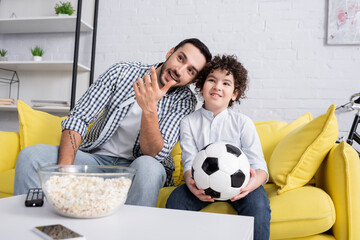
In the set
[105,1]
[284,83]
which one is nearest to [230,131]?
[284,83]

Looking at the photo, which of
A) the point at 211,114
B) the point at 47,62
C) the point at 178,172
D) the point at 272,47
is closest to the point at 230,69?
the point at 211,114

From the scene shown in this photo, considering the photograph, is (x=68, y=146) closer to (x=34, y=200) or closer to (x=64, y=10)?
(x=34, y=200)

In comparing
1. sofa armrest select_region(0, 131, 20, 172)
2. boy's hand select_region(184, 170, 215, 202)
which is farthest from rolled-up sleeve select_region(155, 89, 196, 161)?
sofa armrest select_region(0, 131, 20, 172)

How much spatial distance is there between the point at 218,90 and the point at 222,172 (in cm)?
53

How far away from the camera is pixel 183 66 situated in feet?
5.26

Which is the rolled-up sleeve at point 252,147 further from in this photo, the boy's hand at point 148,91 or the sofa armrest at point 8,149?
the sofa armrest at point 8,149

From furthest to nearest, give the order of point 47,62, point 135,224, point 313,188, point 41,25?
point 41,25
point 47,62
point 313,188
point 135,224

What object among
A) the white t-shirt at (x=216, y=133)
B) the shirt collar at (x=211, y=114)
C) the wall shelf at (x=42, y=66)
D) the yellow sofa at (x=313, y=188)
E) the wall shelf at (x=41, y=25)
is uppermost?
the wall shelf at (x=41, y=25)

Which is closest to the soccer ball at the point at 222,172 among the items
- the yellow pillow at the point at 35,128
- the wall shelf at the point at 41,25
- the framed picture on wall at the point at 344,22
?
the yellow pillow at the point at 35,128

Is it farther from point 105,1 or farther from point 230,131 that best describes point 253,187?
point 105,1

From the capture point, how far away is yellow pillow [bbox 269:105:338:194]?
52.1 inches

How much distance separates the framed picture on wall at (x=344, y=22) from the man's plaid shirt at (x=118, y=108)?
1483 millimetres

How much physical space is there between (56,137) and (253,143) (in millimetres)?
1160

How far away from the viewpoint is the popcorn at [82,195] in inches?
27.9
